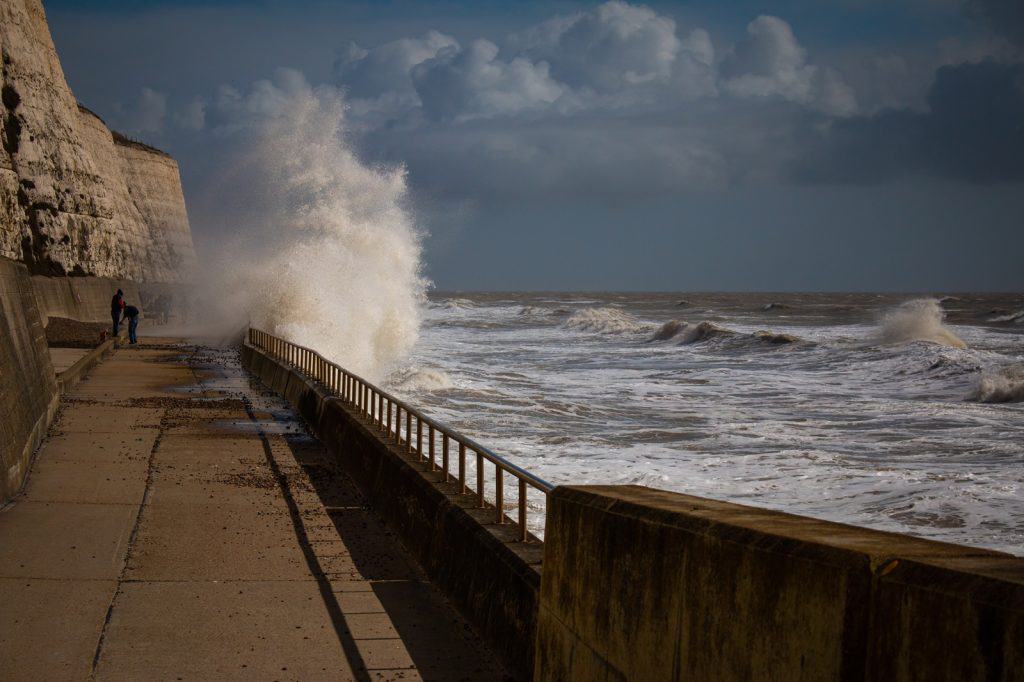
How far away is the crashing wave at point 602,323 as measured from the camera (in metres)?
66.9

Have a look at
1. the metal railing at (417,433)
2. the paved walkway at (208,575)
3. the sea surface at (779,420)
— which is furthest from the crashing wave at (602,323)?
the paved walkway at (208,575)

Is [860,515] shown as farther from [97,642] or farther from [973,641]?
[973,641]

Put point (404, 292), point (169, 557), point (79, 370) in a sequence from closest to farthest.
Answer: point (169, 557) → point (79, 370) → point (404, 292)

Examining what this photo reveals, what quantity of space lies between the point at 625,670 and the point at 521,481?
7.66 feet

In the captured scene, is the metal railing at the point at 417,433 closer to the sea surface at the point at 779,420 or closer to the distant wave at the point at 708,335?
the sea surface at the point at 779,420

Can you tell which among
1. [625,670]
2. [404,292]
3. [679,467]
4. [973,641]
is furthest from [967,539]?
[404,292]

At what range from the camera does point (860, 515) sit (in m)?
12.8

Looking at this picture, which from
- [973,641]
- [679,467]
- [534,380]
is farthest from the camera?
[534,380]

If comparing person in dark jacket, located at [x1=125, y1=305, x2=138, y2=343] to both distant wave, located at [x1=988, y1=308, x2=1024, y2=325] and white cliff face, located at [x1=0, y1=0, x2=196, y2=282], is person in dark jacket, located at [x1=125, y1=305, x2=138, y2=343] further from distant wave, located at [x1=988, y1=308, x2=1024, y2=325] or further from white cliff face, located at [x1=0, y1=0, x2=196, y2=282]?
distant wave, located at [x1=988, y1=308, x2=1024, y2=325]

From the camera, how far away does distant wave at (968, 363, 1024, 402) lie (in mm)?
27094

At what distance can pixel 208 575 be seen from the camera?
26.0ft

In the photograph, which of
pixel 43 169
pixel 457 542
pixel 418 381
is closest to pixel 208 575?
pixel 457 542

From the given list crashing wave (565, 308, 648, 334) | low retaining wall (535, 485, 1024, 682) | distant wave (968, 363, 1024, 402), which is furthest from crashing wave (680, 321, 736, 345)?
low retaining wall (535, 485, 1024, 682)

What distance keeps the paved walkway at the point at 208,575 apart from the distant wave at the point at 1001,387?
64.5 feet
